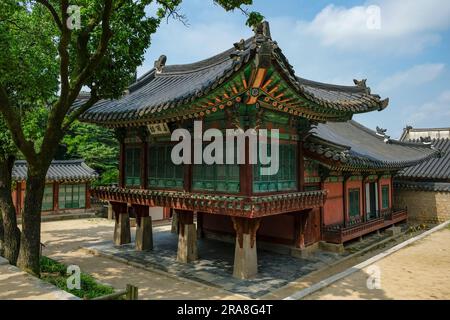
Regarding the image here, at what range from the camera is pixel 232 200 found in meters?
11.4

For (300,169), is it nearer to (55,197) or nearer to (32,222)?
(32,222)

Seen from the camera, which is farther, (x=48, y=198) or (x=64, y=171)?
(x=64, y=171)

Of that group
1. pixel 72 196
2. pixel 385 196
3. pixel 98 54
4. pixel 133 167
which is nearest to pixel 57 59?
pixel 98 54

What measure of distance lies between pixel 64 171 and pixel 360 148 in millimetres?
23637

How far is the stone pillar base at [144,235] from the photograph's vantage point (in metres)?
16.2

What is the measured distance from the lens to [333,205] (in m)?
17.3

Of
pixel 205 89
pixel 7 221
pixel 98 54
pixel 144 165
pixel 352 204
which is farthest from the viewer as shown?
pixel 352 204

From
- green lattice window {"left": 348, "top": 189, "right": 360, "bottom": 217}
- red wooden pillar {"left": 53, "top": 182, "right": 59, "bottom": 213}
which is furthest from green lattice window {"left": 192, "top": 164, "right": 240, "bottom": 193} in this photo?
red wooden pillar {"left": 53, "top": 182, "right": 59, "bottom": 213}

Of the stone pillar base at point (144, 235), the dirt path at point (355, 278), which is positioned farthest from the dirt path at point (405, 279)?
the stone pillar base at point (144, 235)

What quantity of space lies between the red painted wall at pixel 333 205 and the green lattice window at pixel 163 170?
23.1 feet

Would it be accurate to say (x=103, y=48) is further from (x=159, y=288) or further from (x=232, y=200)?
(x=159, y=288)

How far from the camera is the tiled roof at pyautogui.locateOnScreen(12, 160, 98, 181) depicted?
27844mm

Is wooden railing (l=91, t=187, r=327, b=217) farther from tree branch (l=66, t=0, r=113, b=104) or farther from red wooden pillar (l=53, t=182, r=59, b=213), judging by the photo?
red wooden pillar (l=53, t=182, r=59, b=213)
